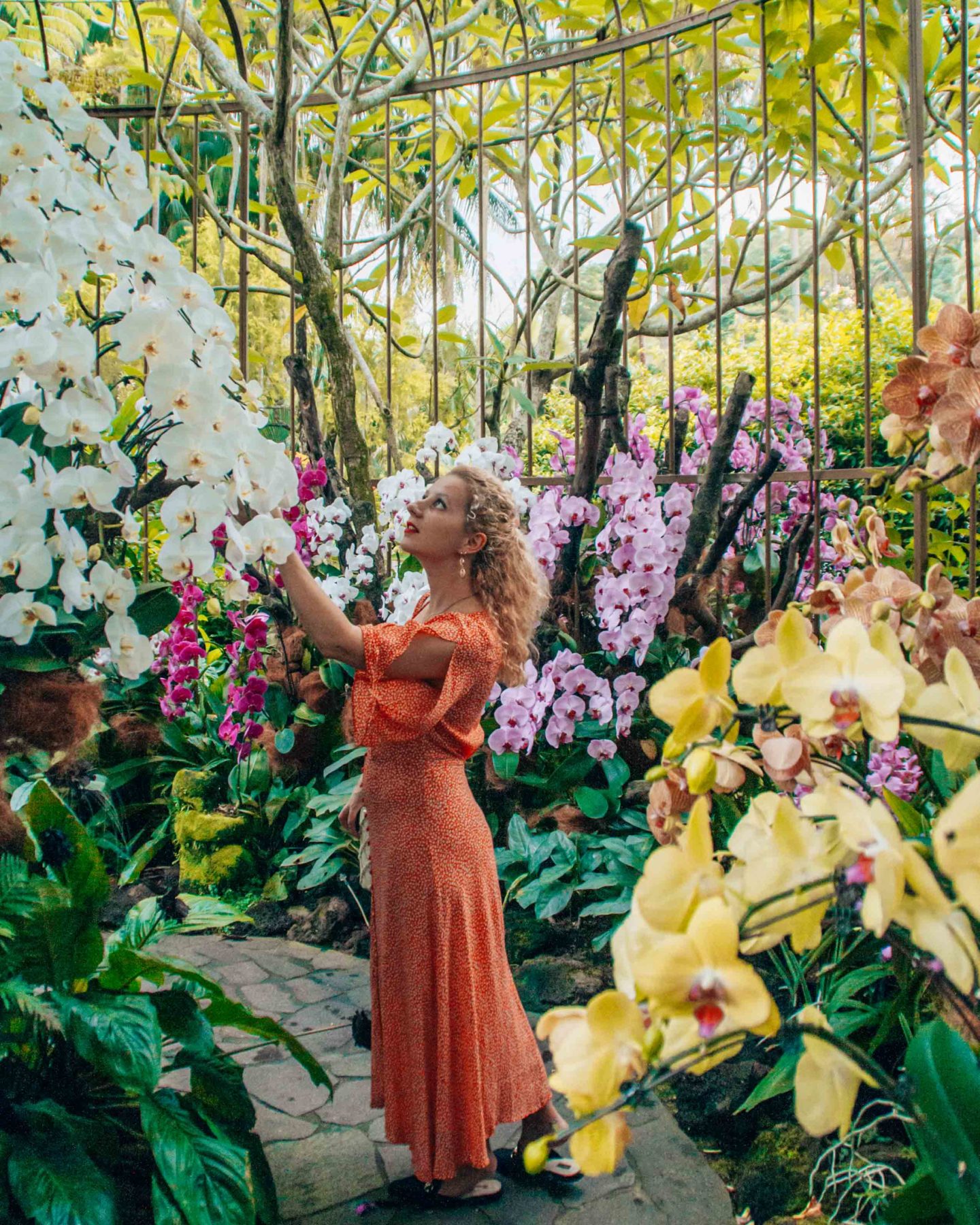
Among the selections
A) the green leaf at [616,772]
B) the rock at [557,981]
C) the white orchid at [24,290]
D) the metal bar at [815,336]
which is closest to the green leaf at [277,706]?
the green leaf at [616,772]

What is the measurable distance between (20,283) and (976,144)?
7.97 ft

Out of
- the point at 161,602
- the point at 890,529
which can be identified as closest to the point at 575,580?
the point at 890,529

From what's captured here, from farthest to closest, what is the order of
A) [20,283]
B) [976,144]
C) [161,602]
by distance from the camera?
[976,144] < [161,602] < [20,283]

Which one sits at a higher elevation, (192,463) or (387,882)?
(192,463)

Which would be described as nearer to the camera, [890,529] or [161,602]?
[161,602]

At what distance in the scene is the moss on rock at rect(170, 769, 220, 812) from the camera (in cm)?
427

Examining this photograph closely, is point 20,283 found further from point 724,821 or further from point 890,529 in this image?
point 890,529

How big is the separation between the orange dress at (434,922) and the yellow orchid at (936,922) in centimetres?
166

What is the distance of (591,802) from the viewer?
343cm

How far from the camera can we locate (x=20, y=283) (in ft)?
3.53

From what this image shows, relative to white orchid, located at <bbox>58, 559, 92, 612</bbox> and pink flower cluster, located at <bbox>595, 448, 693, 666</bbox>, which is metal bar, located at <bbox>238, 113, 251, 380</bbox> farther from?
white orchid, located at <bbox>58, 559, 92, 612</bbox>

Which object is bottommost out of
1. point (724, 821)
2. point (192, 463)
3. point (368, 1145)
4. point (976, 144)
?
point (368, 1145)

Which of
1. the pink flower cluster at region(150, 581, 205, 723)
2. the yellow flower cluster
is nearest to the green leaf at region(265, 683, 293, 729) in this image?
the pink flower cluster at region(150, 581, 205, 723)

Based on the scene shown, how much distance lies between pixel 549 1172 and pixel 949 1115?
1.90 metres
